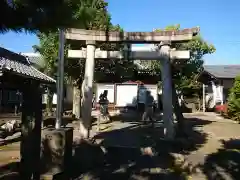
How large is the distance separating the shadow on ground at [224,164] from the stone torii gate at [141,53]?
1746 millimetres

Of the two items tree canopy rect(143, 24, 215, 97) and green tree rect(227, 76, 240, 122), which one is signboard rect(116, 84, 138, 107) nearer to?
tree canopy rect(143, 24, 215, 97)

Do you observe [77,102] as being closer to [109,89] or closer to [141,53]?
[109,89]

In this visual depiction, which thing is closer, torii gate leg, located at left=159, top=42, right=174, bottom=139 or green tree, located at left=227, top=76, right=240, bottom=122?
torii gate leg, located at left=159, top=42, right=174, bottom=139

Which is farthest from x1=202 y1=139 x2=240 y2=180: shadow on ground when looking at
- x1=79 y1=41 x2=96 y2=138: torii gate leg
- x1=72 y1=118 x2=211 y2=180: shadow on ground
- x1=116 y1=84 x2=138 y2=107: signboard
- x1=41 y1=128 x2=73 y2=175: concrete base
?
x1=116 y1=84 x2=138 y2=107: signboard

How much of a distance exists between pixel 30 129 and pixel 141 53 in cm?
716

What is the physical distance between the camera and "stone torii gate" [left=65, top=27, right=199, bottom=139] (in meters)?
11.5

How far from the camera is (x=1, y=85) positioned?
19.9ft

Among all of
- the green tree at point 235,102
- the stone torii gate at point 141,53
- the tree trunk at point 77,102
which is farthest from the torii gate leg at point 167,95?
the green tree at point 235,102

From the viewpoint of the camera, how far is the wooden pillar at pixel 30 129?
18.4ft

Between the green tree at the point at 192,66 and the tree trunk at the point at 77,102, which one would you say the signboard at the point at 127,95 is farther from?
the tree trunk at the point at 77,102

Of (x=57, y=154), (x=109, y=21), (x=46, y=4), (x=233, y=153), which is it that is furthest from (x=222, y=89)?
(x=46, y=4)

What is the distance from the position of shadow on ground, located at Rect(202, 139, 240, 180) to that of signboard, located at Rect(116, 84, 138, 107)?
18.8m

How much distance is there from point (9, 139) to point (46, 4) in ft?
32.3

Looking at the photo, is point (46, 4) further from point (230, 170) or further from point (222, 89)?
point (222, 89)
